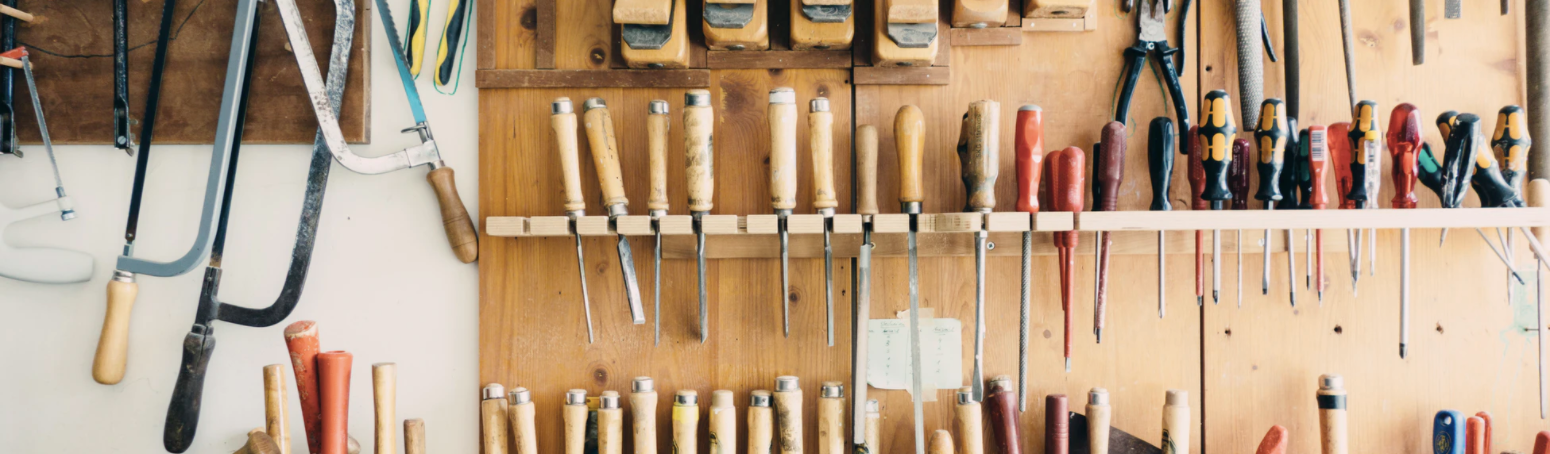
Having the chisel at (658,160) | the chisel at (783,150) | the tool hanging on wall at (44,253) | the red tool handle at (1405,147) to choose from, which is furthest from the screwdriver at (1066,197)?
the tool hanging on wall at (44,253)

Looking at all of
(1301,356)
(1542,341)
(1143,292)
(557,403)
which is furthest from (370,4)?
(1542,341)

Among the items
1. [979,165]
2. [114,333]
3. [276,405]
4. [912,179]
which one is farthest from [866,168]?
[114,333]

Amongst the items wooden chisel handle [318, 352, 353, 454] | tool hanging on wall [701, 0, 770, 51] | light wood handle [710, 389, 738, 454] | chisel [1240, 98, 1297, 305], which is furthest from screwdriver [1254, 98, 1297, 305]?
wooden chisel handle [318, 352, 353, 454]

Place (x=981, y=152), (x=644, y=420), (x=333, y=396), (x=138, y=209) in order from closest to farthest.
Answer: (x=333, y=396) → (x=981, y=152) → (x=644, y=420) → (x=138, y=209)

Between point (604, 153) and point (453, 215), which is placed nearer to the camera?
point (604, 153)

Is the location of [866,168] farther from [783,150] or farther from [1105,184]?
[1105,184]

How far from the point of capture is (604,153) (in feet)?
4.57

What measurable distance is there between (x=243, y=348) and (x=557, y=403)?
0.61 meters

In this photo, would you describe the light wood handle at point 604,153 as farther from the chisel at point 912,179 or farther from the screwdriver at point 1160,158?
the screwdriver at point 1160,158

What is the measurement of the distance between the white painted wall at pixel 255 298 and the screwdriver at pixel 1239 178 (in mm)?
1370

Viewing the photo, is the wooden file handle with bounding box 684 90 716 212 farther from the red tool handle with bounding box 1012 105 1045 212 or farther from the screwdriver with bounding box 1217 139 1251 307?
the screwdriver with bounding box 1217 139 1251 307

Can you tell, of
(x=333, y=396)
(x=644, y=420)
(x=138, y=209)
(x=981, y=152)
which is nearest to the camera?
(x=333, y=396)

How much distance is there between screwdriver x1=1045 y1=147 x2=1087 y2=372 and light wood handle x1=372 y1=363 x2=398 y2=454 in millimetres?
1116

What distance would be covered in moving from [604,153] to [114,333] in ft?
3.26
